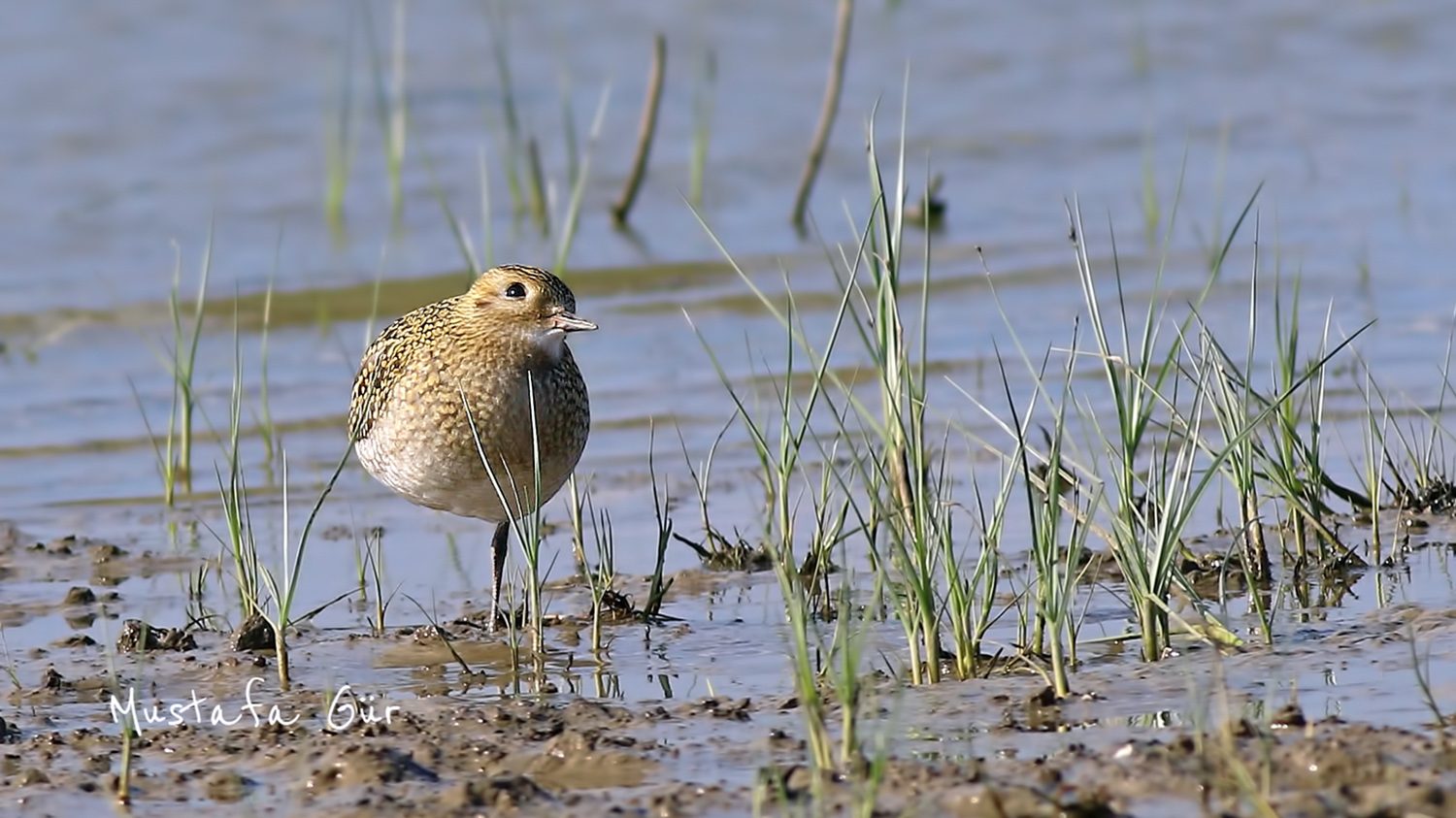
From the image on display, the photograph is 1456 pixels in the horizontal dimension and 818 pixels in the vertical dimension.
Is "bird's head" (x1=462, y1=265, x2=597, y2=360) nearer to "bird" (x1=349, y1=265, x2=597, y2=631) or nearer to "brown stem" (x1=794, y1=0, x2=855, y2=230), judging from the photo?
"bird" (x1=349, y1=265, x2=597, y2=631)

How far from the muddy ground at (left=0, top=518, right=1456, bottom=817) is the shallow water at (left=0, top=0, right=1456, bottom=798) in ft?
0.80

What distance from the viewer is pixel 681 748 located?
16.6 feet

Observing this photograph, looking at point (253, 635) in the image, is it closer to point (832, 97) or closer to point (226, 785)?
point (226, 785)

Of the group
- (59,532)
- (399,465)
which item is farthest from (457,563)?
(59,532)

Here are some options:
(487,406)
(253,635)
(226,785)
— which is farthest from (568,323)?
(226,785)

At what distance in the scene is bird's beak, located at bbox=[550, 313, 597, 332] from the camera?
6.72 m

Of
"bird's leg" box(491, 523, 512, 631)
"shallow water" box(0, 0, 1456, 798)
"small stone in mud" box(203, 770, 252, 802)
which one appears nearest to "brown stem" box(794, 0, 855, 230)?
"shallow water" box(0, 0, 1456, 798)

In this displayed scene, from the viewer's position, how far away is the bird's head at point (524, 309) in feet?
22.5

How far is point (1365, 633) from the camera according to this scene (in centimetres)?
572

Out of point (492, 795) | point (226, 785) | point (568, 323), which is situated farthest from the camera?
point (568, 323)

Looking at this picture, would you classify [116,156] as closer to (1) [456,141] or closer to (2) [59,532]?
(1) [456,141]

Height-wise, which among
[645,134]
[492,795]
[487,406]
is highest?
[645,134]

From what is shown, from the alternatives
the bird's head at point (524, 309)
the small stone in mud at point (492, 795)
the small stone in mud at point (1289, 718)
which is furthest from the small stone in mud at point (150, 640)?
the small stone in mud at point (1289, 718)

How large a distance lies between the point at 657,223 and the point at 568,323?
733 cm
